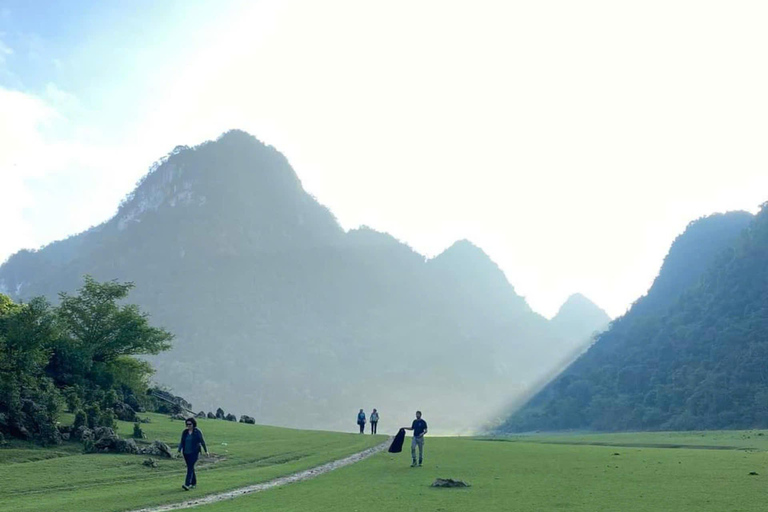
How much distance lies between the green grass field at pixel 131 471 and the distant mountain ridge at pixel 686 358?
7006 cm

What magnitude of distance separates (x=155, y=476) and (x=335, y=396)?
176 meters

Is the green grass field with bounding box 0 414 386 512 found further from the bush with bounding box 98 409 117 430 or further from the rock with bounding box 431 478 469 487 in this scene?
the rock with bounding box 431 478 469 487

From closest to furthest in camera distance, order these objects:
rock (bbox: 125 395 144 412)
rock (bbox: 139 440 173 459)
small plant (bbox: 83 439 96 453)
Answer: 1. small plant (bbox: 83 439 96 453)
2. rock (bbox: 139 440 173 459)
3. rock (bbox: 125 395 144 412)

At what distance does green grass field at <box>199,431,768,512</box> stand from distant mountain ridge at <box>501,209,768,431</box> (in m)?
71.0

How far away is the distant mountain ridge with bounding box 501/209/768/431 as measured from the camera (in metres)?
90.2

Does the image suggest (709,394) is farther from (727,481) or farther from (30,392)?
(30,392)

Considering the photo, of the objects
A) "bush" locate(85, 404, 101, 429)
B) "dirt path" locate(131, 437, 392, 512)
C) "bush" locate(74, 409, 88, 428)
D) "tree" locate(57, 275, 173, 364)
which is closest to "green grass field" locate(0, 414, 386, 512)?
"dirt path" locate(131, 437, 392, 512)

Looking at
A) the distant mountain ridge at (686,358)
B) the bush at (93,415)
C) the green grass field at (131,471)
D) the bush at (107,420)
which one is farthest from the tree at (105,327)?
the distant mountain ridge at (686,358)

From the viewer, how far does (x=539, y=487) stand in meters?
19.1

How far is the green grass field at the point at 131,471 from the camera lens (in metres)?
18.9

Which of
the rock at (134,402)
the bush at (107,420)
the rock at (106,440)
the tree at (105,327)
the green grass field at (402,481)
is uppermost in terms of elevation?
the tree at (105,327)

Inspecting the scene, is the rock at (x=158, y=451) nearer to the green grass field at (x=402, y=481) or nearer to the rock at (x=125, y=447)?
the rock at (x=125, y=447)

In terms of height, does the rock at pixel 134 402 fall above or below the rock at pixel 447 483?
above

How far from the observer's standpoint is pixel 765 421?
265ft
